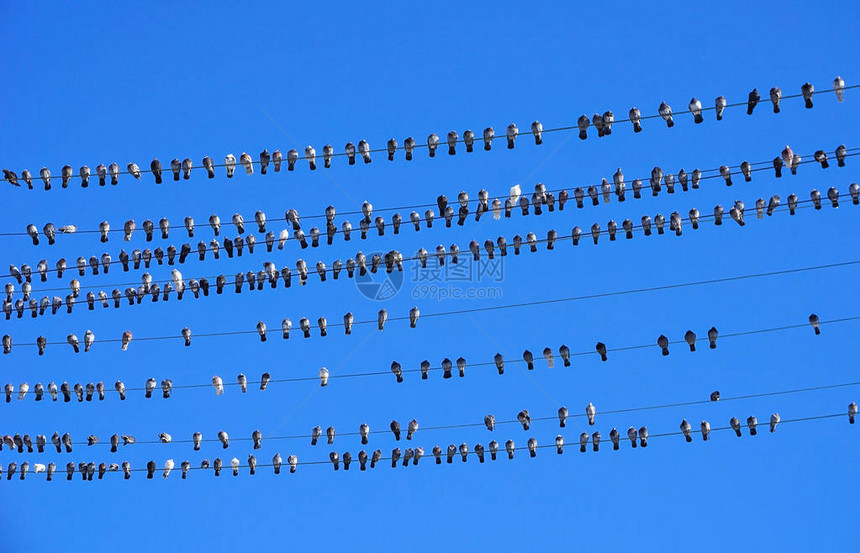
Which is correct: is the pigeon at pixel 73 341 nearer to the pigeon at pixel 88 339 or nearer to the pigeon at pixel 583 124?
the pigeon at pixel 88 339

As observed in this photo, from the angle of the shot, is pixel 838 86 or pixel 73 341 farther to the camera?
pixel 73 341

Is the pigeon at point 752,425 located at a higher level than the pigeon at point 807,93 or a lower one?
lower

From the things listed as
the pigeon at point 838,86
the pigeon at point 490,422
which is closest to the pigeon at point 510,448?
the pigeon at point 490,422

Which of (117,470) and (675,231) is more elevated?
(675,231)

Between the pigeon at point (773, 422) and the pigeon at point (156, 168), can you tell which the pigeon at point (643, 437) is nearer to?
the pigeon at point (773, 422)

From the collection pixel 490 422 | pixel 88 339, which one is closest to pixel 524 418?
pixel 490 422

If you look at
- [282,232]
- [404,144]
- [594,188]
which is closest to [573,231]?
[594,188]

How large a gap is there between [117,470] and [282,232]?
6307 millimetres

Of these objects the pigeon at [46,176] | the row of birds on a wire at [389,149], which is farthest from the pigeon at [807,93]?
the pigeon at [46,176]

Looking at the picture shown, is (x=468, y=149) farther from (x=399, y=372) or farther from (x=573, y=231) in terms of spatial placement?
(x=399, y=372)

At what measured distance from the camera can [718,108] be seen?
26.8 meters

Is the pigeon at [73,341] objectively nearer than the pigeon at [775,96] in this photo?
No

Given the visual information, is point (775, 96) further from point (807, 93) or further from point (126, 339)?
point (126, 339)

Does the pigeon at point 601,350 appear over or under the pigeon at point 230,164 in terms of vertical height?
under
